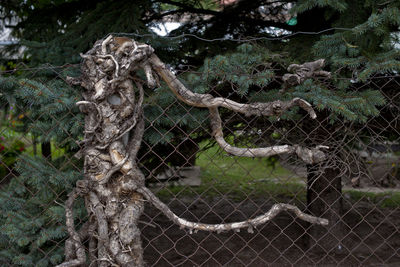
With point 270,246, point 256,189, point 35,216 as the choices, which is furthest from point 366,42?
point 256,189

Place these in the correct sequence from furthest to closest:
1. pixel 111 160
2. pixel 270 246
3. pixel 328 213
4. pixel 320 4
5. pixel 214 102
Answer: pixel 270 246 < pixel 328 213 < pixel 320 4 < pixel 214 102 < pixel 111 160

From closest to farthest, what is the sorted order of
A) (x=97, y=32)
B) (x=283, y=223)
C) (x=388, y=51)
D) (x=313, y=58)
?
(x=388, y=51) → (x=313, y=58) → (x=97, y=32) → (x=283, y=223)

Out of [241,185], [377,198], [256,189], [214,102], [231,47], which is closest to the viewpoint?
[214,102]

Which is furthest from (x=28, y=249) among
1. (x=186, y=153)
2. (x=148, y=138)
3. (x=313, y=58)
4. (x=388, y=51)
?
(x=388, y=51)

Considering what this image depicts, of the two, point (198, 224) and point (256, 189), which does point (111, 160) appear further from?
point (256, 189)

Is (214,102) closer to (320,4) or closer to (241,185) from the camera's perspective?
(320,4)

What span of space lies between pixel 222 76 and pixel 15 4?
85.0 inches

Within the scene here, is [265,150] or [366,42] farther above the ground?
[366,42]

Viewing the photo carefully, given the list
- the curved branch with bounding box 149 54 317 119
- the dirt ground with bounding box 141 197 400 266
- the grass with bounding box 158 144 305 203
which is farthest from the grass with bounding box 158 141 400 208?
the curved branch with bounding box 149 54 317 119

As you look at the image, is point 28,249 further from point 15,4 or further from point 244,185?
point 244,185

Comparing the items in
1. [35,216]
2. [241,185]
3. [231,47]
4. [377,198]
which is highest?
[231,47]

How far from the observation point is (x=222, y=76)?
7.67 ft

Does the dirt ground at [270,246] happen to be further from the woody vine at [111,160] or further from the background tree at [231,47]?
the woody vine at [111,160]

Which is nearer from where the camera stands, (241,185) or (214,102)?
(214,102)
